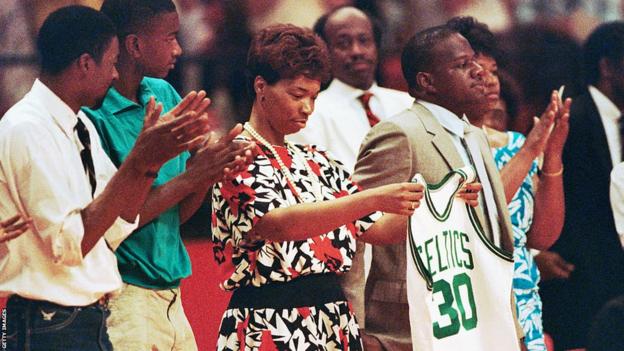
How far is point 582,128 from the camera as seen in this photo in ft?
21.5

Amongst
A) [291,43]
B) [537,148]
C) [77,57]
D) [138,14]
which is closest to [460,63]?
[537,148]

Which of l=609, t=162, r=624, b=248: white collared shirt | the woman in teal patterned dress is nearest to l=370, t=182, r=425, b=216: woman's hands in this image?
the woman in teal patterned dress

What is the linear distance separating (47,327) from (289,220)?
82 centimetres

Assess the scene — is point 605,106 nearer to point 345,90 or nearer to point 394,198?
point 345,90

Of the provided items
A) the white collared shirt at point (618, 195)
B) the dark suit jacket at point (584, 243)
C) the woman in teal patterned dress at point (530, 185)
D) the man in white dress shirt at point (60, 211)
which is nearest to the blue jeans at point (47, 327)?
the man in white dress shirt at point (60, 211)

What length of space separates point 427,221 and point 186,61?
1.97 metres

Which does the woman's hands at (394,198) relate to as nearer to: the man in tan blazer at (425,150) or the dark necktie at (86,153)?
the man in tan blazer at (425,150)

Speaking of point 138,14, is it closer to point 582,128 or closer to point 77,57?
point 77,57

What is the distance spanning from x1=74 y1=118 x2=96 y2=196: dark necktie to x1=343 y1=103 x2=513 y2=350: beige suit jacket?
112cm

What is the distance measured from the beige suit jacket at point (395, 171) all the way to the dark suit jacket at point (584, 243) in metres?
1.88

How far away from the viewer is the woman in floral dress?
4.00 metres

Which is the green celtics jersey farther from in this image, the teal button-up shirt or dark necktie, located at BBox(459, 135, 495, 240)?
the teal button-up shirt

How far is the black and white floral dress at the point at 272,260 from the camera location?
4043 millimetres

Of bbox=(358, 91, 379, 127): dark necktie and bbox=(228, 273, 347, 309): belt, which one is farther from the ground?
bbox=(358, 91, 379, 127): dark necktie
